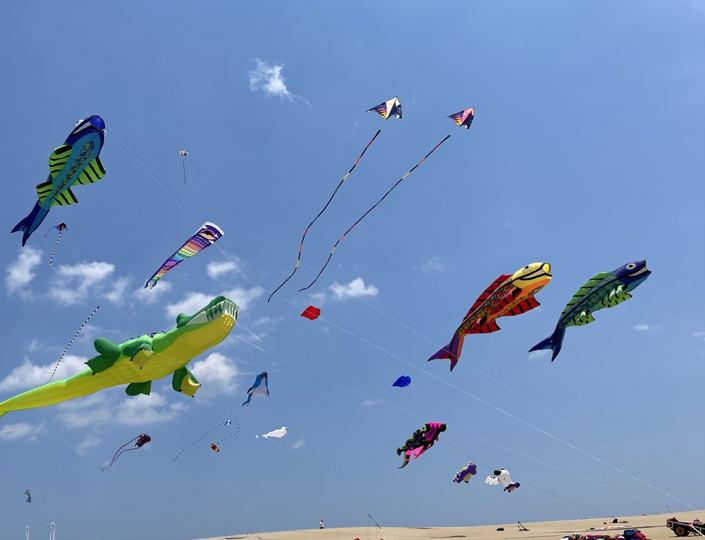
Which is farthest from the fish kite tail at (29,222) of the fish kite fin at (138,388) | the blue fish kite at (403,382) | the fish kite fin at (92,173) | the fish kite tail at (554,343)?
the fish kite tail at (554,343)

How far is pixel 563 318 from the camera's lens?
23.8 metres

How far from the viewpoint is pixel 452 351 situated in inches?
929

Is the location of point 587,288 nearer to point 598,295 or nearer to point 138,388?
point 598,295

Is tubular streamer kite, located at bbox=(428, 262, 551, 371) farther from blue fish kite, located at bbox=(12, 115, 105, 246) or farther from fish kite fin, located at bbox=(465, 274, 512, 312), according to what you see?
blue fish kite, located at bbox=(12, 115, 105, 246)

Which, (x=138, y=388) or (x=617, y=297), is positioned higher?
(x=617, y=297)

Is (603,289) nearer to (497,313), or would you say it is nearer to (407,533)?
(497,313)

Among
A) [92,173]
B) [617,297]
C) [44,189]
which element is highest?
[92,173]

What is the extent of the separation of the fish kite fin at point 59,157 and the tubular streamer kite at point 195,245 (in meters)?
4.28

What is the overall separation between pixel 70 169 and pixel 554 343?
19546mm

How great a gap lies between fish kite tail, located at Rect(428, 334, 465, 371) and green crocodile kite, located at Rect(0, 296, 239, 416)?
404 inches

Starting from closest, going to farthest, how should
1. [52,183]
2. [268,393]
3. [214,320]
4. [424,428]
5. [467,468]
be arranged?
[214,320], [52,183], [268,393], [424,428], [467,468]

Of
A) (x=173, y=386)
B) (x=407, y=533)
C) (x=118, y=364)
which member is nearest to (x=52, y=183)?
(x=118, y=364)

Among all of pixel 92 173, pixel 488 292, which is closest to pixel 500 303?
pixel 488 292

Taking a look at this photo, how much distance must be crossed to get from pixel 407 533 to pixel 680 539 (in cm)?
2048
